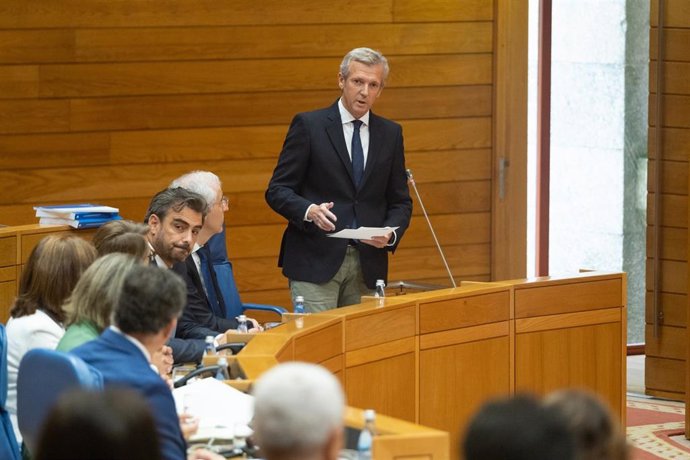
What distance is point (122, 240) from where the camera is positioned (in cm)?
403

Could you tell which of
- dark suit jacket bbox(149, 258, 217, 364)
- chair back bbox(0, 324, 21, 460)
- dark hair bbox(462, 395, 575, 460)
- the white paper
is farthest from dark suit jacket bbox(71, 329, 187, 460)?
dark suit jacket bbox(149, 258, 217, 364)

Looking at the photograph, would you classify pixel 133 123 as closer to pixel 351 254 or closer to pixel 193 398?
pixel 351 254

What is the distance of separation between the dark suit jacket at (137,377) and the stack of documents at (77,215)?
2.69 m

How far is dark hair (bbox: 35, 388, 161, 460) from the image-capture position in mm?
1753

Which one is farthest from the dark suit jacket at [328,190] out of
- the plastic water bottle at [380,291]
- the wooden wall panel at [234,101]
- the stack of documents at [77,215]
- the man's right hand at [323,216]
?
the wooden wall panel at [234,101]

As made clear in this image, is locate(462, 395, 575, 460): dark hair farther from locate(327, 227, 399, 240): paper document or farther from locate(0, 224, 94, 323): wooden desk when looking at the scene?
locate(0, 224, 94, 323): wooden desk

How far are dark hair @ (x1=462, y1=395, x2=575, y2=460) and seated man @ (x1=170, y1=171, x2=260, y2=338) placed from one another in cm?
300

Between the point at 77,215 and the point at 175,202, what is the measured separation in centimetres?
113

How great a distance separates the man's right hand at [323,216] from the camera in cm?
507

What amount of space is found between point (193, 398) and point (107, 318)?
0.33 m

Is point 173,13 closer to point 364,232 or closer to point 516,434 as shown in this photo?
point 364,232

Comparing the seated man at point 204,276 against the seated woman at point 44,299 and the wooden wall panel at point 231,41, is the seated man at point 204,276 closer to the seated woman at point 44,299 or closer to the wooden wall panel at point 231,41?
the seated woman at point 44,299

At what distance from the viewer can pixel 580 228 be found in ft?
25.5

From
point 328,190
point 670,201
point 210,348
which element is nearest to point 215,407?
point 210,348
